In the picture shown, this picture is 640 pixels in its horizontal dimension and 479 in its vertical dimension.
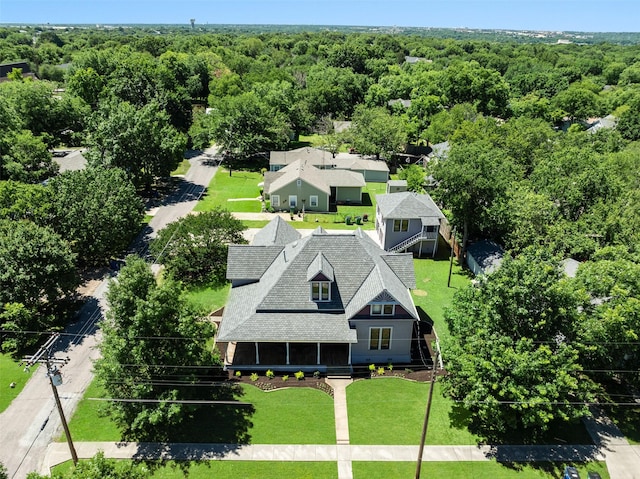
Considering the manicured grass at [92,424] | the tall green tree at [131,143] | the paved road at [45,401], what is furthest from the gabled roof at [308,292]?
the tall green tree at [131,143]

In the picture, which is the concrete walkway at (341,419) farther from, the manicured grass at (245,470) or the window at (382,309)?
the window at (382,309)

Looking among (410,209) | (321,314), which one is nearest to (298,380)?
(321,314)

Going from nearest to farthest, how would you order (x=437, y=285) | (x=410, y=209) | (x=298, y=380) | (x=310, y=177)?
(x=298, y=380) → (x=437, y=285) → (x=410, y=209) → (x=310, y=177)

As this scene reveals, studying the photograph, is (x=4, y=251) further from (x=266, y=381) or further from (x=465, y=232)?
(x=465, y=232)

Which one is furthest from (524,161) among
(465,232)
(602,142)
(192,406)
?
(192,406)

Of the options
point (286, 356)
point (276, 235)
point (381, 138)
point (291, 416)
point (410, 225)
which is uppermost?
point (276, 235)

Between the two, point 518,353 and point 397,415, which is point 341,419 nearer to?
point 397,415
